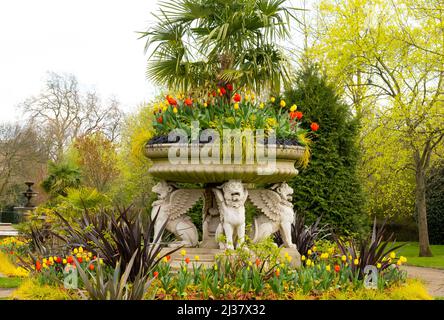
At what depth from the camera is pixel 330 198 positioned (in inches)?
425

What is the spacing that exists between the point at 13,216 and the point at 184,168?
86.4 ft

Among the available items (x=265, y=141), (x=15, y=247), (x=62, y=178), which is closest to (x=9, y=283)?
(x=15, y=247)

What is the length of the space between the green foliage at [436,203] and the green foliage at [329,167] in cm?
1027

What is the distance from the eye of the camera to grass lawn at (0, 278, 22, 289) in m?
7.77

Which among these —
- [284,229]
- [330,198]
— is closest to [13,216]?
A: [330,198]

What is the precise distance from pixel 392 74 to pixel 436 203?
6.82 meters

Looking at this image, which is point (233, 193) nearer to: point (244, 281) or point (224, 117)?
point (224, 117)

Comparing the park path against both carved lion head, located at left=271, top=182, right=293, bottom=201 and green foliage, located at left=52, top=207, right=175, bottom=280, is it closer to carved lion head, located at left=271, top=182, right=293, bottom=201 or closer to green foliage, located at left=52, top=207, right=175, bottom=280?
carved lion head, located at left=271, top=182, right=293, bottom=201

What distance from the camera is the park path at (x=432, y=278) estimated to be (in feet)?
27.9

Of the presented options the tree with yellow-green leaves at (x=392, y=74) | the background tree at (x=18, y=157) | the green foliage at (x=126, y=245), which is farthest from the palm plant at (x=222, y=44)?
the background tree at (x=18, y=157)

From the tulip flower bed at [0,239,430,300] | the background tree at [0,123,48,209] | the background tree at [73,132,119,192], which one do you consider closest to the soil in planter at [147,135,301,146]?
the tulip flower bed at [0,239,430,300]

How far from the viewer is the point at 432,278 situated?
412 inches

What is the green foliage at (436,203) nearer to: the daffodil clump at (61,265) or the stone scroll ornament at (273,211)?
the stone scroll ornament at (273,211)
